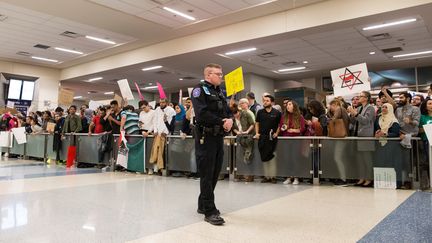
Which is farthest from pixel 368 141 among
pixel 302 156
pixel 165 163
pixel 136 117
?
pixel 136 117

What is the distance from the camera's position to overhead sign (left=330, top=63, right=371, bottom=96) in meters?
5.14

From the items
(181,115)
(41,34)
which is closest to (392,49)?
(181,115)

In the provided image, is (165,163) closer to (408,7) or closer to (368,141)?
(368,141)

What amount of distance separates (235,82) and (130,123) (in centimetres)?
333

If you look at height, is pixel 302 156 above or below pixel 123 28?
below

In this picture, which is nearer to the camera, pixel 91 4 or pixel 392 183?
pixel 392 183

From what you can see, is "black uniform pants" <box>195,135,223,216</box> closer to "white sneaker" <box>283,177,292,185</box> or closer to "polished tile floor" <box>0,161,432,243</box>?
"polished tile floor" <box>0,161,432,243</box>

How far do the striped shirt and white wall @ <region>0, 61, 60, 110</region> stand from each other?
1032 centimetres

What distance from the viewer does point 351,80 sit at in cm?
533

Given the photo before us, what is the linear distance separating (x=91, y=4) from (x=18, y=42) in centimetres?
540

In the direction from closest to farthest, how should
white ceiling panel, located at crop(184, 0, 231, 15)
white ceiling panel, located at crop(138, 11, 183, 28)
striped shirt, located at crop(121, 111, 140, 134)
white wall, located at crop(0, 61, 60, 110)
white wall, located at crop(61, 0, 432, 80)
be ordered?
striped shirt, located at crop(121, 111, 140, 134), white wall, located at crop(61, 0, 432, 80), white ceiling panel, located at crop(184, 0, 231, 15), white ceiling panel, located at crop(138, 11, 183, 28), white wall, located at crop(0, 61, 60, 110)

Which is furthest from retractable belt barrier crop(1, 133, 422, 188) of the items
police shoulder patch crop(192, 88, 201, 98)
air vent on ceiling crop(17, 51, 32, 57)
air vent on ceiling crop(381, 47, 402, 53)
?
air vent on ceiling crop(17, 51, 32, 57)

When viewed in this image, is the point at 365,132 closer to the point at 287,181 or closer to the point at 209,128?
the point at 287,181

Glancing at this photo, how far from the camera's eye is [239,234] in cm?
257
